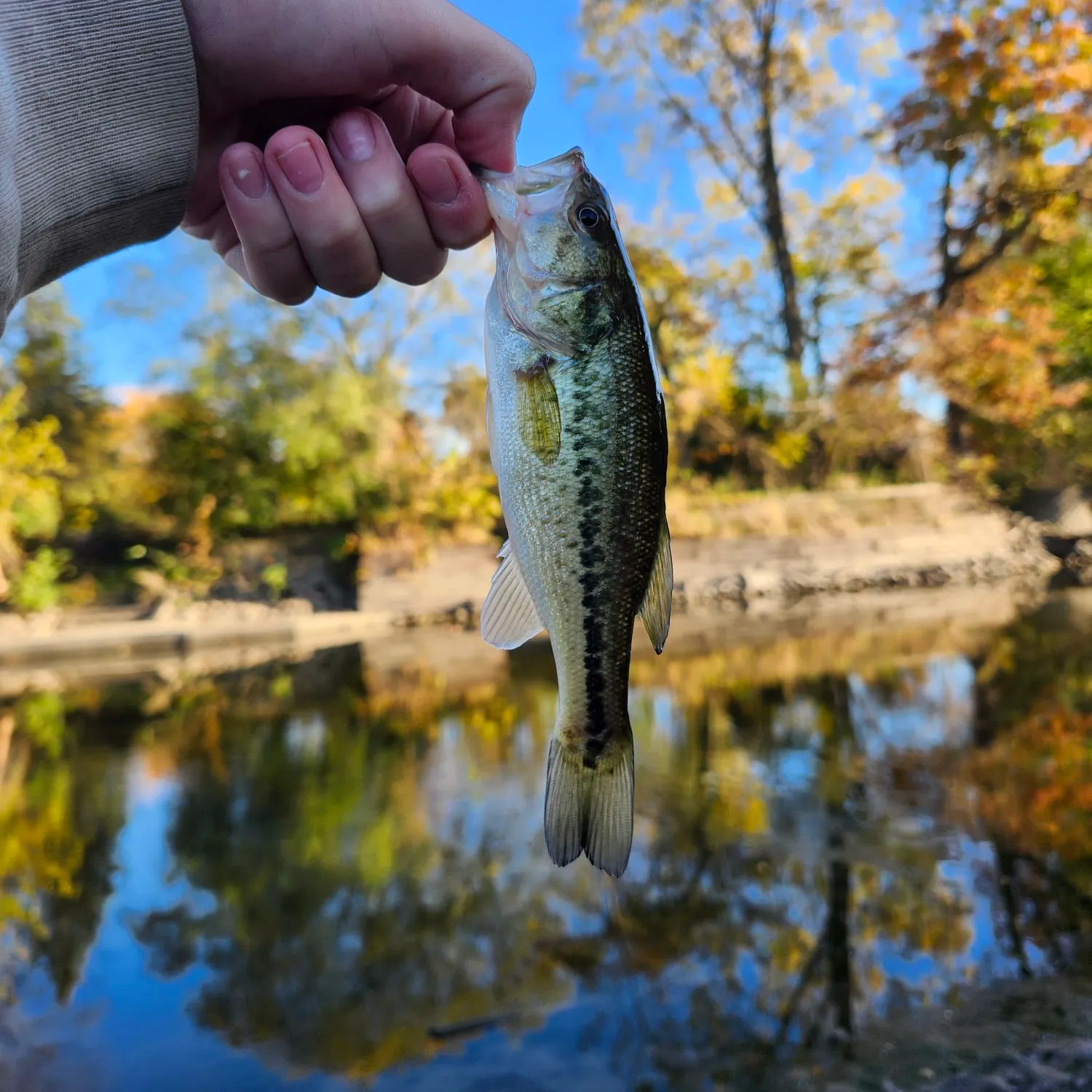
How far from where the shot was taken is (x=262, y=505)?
64.4ft

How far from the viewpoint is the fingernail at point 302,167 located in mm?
1792

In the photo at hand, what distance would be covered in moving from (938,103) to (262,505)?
1613 centimetres

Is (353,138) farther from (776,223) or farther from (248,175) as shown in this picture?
(776,223)

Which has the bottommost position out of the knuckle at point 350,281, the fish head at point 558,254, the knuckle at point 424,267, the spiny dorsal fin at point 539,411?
the spiny dorsal fin at point 539,411

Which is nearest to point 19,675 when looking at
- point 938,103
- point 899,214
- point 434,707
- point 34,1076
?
point 434,707

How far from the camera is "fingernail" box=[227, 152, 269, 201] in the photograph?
1.81 metres

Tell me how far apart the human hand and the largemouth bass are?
38 centimetres

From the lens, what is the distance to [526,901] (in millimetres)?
5301

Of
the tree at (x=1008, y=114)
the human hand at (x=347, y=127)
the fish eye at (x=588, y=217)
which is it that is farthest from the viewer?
the tree at (x=1008, y=114)

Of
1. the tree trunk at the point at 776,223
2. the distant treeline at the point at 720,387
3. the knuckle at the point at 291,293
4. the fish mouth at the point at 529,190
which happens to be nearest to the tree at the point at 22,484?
the distant treeline at the point at 720,387

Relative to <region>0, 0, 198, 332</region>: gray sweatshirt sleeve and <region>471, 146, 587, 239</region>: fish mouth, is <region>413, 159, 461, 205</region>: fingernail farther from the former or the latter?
<region>0, 0, 198, 332</region>: gray sweatshirt sleeve

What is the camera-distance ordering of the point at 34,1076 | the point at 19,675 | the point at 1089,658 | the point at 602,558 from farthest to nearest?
the point at 19,675, the point at 1089,658, the point at 34,1076, the point at 602,558

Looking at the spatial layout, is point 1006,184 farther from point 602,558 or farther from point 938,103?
point 602,558

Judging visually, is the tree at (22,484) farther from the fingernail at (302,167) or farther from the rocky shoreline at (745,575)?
the fingernail at (302,167)
